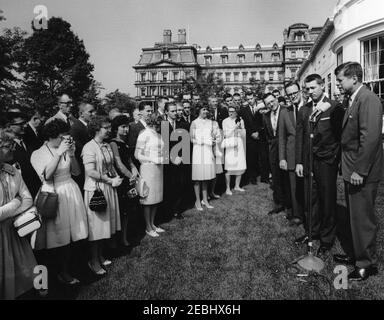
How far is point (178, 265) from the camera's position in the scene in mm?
3957

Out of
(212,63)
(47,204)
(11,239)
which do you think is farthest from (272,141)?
(212,63)

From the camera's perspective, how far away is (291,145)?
5.29 m

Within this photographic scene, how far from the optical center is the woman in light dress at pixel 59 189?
3.27 m

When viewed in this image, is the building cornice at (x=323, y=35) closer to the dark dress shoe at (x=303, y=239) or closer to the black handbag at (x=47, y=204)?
the dark dress shoe at (x=303, y=239)

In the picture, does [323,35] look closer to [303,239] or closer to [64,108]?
[303,239]

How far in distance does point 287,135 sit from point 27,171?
427 centimetres

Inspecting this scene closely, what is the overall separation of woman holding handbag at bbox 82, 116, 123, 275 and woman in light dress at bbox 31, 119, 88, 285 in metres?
0.22

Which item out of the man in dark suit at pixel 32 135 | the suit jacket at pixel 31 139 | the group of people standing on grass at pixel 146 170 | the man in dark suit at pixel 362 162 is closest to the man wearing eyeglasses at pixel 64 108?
the group of people standing on grass at pixel 146 170

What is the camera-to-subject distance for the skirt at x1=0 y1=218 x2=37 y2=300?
2695 mm

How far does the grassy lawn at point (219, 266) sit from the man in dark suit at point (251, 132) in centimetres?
315

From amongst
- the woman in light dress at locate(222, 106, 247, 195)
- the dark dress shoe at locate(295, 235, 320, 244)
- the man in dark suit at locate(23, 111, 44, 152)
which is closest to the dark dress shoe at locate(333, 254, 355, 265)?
the dark dress shoe at locate(295, 235, 320, 244)

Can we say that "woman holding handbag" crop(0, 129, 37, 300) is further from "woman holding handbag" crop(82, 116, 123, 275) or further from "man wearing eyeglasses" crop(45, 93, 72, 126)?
"man wearing eyeglasses" crop(45, 93, 72, 126)

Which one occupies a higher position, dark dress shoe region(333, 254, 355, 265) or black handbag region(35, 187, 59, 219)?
black handbag region(35, 187, 59, 219)
